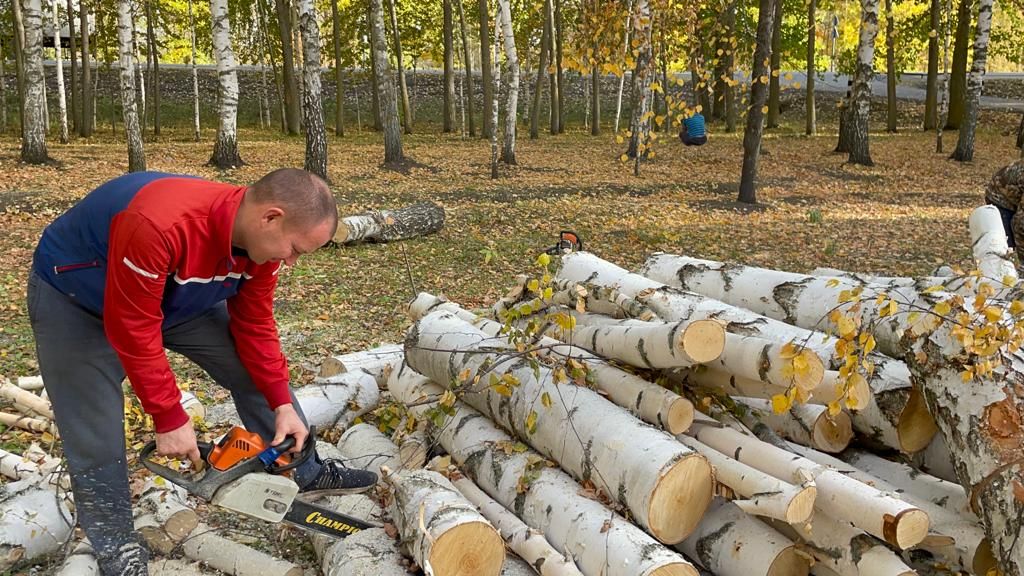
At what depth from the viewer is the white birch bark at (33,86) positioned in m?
12.9

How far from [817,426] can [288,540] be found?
2.52 meters

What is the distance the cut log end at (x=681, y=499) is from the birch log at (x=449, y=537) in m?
0.61

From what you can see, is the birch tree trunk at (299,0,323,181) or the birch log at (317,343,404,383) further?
the birch tree trunk at (299,0,323,181)

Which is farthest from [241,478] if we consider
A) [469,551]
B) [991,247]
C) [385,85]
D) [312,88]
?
[385,85]

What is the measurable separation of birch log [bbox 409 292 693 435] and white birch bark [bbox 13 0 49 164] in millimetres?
12223

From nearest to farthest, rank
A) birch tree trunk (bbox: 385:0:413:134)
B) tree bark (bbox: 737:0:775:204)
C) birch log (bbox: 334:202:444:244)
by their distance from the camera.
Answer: birch log (bbox: 334:202:444:244)
tree bark (bbox: 737:0:775:204)
birch tree trunk (bbox: 385:0:413:134)

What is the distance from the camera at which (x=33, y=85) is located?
13.0 meters

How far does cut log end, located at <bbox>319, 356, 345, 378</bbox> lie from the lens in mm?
5246

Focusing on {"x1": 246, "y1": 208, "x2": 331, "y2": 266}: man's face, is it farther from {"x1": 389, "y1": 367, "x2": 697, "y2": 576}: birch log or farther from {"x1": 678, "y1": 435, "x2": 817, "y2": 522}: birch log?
{"x1": 678, "y1": 435, "x2": 817, "y2": 522}: birch log

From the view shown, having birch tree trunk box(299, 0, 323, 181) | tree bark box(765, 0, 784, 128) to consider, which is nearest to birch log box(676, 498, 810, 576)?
birch tree trunk box(299, 0, 323, 181)

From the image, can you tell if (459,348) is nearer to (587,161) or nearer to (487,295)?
(487,295)

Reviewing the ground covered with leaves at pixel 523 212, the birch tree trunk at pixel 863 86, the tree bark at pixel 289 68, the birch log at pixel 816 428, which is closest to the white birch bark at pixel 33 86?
the ground covered with leaves at pixel 523 212

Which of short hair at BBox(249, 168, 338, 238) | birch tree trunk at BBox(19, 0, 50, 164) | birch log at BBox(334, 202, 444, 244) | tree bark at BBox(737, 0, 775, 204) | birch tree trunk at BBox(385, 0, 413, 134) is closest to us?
short hair at BBox(249, 168, 338, 238)

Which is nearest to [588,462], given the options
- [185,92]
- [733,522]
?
[733,522]
